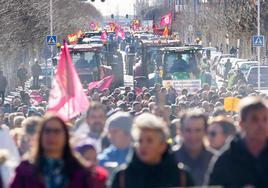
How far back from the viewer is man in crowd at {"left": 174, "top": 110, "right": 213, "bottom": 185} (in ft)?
34.1

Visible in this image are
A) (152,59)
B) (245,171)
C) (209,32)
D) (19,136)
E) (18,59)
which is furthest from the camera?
(209,32)

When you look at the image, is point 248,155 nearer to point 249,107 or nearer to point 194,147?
point 249,107

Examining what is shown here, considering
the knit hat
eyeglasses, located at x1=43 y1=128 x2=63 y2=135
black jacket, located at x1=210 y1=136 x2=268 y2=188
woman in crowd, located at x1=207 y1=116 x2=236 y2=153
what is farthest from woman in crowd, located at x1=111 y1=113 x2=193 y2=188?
woman in crowd, located at x1=207 y1=116 x2=236 y2=153

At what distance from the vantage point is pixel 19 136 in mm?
12398

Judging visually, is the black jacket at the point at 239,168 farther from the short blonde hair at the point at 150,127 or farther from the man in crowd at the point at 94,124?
the man in crowd at the point at 94,124

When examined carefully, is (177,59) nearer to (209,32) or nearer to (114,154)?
(114,154)

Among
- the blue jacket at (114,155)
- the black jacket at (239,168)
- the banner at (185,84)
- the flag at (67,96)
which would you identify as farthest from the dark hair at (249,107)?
the banner at (185,84)

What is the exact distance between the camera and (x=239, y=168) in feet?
28.5


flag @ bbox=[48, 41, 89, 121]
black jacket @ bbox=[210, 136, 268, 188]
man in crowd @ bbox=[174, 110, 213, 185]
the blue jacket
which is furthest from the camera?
flag @ bbox=[48, 41, 89, 121]

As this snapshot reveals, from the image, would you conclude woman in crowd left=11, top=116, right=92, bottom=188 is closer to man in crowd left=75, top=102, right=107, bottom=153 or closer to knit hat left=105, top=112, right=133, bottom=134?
knit hat left=105, top=112, right=133, bottom=134

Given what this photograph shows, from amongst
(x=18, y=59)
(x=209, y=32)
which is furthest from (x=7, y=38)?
(x=209, y=32)

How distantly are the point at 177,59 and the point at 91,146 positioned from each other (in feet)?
98.8

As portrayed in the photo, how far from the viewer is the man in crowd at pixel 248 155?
28.3 feet

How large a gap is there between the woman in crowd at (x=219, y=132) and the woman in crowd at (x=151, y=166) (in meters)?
2.07
